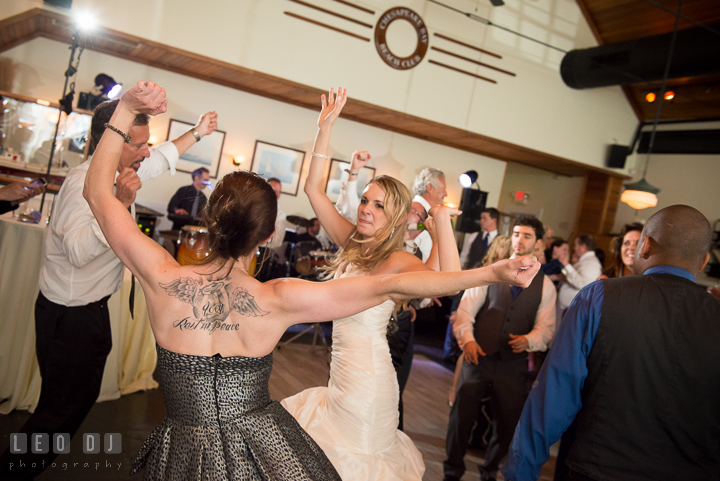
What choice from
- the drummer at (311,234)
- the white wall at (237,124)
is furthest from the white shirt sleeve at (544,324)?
the white wall at (237,124)

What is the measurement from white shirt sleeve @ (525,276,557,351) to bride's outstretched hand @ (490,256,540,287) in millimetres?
2042

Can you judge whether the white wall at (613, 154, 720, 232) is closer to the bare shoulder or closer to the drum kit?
the drum kit

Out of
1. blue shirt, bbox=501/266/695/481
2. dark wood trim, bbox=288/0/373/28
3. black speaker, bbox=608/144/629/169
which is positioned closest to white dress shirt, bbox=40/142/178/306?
blue shirt, bbox=501/266/695/481

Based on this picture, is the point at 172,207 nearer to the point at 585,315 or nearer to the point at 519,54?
the point at 519,54

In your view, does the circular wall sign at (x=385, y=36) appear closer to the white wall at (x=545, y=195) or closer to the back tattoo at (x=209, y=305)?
the white wall at (x=545, y=195)

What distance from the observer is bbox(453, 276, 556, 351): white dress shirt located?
3.04 metres

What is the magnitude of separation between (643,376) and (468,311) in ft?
5.14

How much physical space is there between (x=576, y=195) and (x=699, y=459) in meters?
10.7

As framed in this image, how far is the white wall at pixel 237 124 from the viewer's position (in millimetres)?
7512

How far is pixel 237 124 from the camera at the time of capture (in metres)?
8.66

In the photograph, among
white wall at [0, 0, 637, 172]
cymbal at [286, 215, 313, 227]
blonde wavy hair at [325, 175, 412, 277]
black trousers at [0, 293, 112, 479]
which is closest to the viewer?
black trousers at [0, 293, 112, 479]

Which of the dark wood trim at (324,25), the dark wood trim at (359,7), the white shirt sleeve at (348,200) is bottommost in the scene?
the white shirt sleeve at (348,200)

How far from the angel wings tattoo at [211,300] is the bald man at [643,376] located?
43.9 inches

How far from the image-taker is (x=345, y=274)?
Result: 2180 millimetres
